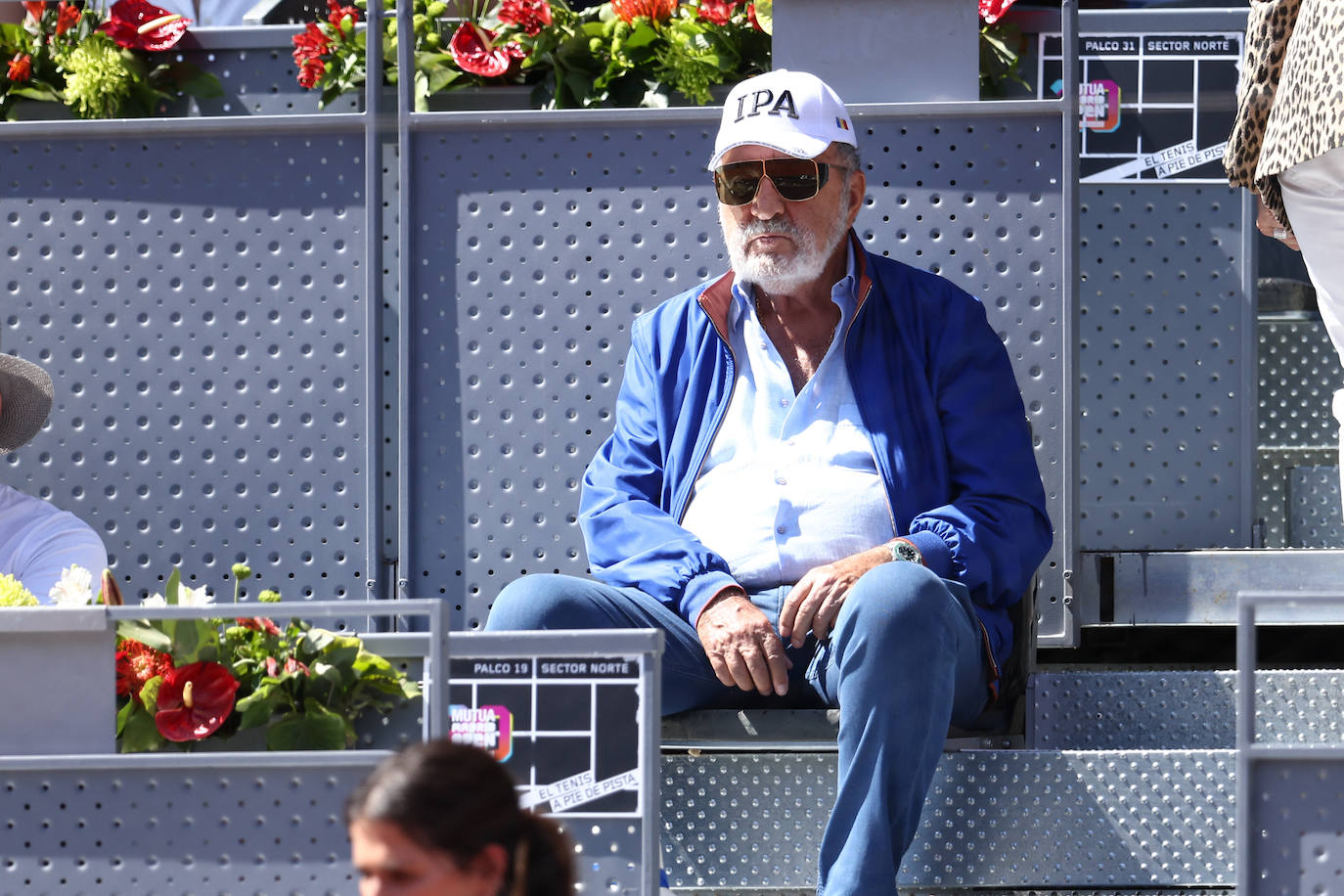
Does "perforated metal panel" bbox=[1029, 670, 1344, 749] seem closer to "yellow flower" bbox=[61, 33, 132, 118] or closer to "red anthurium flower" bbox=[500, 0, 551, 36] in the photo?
"red anthurium flower" bbox=[500, 0, 551, 36]

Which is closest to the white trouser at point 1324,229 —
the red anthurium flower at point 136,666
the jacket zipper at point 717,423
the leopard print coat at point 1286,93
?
the leopard print coat at point 1286,93

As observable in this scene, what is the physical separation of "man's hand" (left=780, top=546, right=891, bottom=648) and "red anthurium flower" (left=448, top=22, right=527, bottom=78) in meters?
1.72

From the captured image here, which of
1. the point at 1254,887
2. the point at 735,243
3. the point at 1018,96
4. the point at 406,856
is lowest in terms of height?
the point at 1254,887

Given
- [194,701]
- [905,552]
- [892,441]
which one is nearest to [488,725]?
[194,701]

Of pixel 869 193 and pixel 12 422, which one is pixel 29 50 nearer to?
pixel 12 422

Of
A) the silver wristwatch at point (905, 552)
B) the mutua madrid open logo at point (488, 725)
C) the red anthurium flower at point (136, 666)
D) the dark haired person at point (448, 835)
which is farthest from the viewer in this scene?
the silver wristwatch at point (905, 552)

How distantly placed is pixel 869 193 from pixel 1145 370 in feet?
3.59

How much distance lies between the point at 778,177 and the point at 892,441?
0.61 metres

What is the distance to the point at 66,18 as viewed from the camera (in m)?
4.23

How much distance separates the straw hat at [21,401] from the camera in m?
3.80

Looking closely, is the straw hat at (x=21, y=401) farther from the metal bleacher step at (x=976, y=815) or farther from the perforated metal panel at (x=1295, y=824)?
the perforated metal panel at (x=1295, y=824)

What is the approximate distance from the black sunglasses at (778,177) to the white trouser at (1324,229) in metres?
1.00

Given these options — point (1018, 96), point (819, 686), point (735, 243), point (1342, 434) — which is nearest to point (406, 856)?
point (819, 686)

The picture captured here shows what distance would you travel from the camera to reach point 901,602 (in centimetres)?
280
